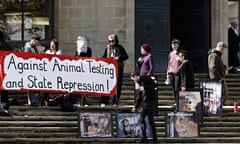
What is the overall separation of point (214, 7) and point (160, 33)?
87.8 inches

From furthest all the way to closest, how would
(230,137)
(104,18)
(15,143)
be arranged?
(104,18) < (230,137) < (15,143)

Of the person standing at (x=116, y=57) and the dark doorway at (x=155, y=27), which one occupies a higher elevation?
the dark doorway at (x=155, y=27)

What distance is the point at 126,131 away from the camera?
71.3 feet

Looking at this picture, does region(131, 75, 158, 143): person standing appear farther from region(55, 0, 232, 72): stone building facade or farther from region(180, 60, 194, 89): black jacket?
region(55, 0, 232, 72): stone building facade

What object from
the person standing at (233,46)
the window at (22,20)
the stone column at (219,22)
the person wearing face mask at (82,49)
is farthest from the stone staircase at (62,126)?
the stone column at (219,22)

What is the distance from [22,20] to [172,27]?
6015 millimetres

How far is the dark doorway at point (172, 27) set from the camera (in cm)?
2994

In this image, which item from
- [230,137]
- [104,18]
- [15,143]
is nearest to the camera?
[15,143]

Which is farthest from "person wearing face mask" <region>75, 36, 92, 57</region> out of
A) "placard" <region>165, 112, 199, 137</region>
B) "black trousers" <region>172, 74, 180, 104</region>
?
"placard" <region>165, 112, 199, 137</region>

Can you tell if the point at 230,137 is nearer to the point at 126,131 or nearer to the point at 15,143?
the point at 126,131

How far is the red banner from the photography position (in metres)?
22.6

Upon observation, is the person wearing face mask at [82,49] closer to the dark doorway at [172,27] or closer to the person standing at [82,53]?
the person standing at [82,53]

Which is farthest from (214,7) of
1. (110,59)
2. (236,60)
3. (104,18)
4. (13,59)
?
(13,59)

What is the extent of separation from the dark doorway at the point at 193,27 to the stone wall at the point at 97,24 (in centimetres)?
298
